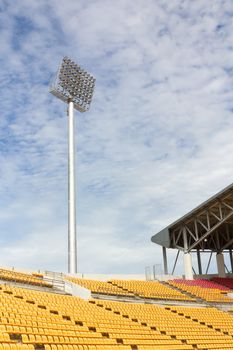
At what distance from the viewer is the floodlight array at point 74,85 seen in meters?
34.2

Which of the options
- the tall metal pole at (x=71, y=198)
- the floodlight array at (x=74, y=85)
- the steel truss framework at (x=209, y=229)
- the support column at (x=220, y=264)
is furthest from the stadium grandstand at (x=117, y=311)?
the floodlight array at (x=74, y=85)

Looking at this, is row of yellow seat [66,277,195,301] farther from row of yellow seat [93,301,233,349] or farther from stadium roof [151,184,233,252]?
stadium roof [151,184,233,252]

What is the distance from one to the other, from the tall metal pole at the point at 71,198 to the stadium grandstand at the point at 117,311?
1500 millimetres

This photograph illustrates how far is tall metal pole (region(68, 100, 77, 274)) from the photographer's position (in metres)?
29.0

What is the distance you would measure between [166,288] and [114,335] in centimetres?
1639

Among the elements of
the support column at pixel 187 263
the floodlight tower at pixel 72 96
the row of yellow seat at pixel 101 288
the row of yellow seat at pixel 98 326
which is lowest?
the row of yellow seat at pixel 98 326

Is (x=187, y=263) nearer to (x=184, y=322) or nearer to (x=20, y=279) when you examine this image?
(x=184, y=322)

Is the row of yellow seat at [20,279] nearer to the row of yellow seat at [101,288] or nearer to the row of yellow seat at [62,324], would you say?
the row of yellow seat at [62,324]

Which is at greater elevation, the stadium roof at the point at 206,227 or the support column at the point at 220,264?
the stadium roof at the point at 206,227

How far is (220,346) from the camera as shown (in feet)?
54.9

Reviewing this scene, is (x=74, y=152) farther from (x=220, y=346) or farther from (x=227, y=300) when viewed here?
(x=220, y=346)

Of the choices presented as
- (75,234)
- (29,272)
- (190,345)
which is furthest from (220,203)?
(190,345)

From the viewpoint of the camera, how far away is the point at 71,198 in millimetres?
31016

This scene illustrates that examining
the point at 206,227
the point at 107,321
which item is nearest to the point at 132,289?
the point at 107,321
